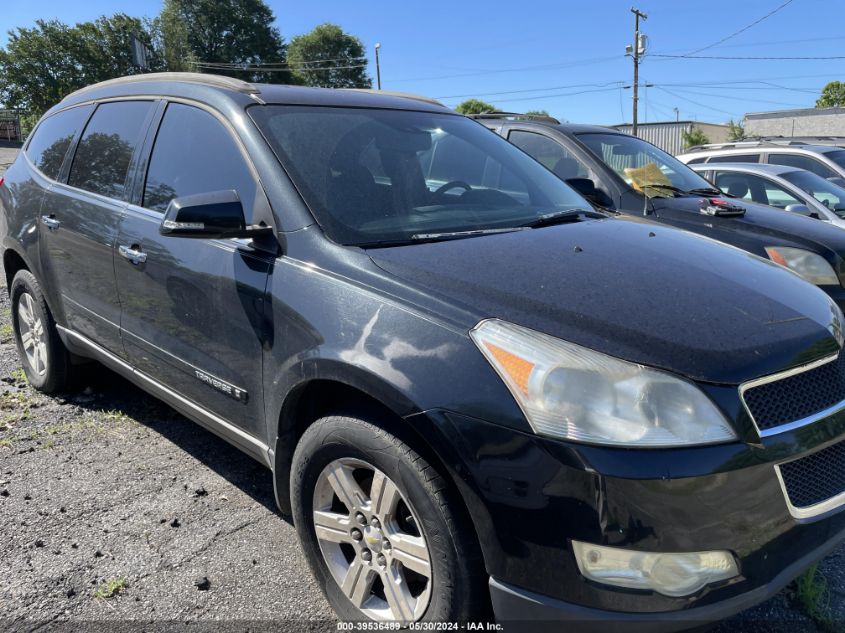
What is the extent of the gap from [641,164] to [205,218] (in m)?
4.76

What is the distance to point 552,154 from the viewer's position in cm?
583

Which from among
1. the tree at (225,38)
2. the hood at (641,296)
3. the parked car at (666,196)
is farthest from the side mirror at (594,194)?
the tree at (225,38)

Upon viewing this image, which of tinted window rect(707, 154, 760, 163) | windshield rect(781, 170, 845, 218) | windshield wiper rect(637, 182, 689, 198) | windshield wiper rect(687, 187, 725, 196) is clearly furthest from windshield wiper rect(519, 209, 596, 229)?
tinted window rect(707, 154, 760, 163)

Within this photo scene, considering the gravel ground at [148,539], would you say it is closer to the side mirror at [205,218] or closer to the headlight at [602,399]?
the headlight at [602,399]

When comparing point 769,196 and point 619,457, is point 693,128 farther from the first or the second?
point 619,457

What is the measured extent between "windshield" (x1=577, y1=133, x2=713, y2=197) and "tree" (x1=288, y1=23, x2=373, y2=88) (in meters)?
80.9

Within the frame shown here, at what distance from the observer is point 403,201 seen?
265 centimetres

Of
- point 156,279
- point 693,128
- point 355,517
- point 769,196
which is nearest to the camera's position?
point 355,517

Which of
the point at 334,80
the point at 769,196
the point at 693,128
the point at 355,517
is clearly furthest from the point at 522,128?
the point at 334,80

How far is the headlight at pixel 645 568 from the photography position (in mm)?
1579

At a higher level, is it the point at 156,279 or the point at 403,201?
the point at 403,201

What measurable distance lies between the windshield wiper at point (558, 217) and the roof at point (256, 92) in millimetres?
939

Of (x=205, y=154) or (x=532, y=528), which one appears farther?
(x=205, y=154)

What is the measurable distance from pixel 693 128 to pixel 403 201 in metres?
47.7
